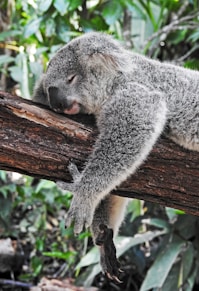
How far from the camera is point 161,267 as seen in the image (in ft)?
13.0

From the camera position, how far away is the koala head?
9.12ft

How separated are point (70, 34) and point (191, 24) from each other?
1.50 meters

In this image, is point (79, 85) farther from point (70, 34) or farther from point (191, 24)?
point (191, 24)

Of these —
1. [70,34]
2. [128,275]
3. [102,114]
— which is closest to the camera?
[102,114]

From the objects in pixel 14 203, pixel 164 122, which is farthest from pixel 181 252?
pixel 164 122

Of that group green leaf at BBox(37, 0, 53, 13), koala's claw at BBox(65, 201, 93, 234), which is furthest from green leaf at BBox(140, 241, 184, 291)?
green leaf at BBox(37, 0, 53, 13)

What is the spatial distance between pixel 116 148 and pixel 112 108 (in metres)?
0.23

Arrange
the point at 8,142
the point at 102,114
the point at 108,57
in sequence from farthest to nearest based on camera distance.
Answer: the point at 108,57 → the point at 102,114 → the point at 8,142

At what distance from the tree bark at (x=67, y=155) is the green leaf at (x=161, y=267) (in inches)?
53.3

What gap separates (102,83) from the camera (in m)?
2.80

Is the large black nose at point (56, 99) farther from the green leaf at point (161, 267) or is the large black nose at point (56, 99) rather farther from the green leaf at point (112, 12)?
the green leaf at point (161, 267)

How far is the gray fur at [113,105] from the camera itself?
2.48 metres

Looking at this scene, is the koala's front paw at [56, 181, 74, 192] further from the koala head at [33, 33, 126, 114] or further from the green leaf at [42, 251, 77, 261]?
the green leaf at [42, 251, 77, 261]

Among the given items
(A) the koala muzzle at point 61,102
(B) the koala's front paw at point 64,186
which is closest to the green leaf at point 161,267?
(B) the koala's front paw at point 64,186
